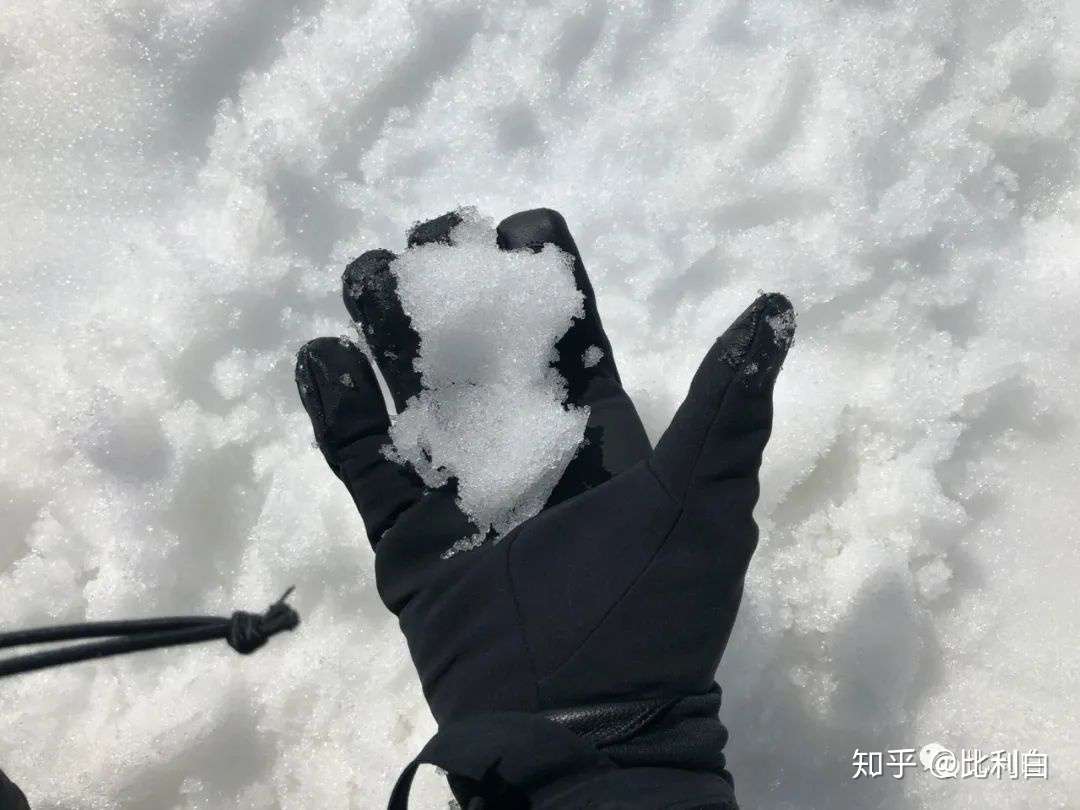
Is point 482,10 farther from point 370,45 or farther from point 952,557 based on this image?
point 952,557

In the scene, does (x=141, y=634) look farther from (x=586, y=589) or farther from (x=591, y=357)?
(x=591, y=357)

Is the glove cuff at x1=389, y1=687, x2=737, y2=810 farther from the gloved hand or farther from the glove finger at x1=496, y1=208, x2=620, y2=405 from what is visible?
A: the glove finger at x1=496, y1=208, x2=620, y2=405

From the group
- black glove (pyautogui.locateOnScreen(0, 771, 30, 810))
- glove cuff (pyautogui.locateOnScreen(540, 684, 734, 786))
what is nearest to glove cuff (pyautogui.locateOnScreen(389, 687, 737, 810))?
glove cuff (pyautogui.locateOnScreen(540, 684, 734, 786))

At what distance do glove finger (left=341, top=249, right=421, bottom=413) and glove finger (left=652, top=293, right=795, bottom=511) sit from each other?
0.49 meters

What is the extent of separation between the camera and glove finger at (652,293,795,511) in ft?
3.96

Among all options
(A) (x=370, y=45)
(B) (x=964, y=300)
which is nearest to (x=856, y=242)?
(B) (x=964, y=300)

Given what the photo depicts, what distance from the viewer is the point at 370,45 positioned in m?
1.87

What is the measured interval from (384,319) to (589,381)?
38 centimetres

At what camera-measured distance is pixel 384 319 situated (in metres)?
1.46

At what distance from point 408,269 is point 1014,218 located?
1.43m

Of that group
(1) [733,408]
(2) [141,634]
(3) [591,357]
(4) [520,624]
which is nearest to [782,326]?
(1) [733,408]

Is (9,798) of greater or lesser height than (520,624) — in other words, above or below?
below

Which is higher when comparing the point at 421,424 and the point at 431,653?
the point at 421,424

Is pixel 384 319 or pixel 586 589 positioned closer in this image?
pixel 586 589
